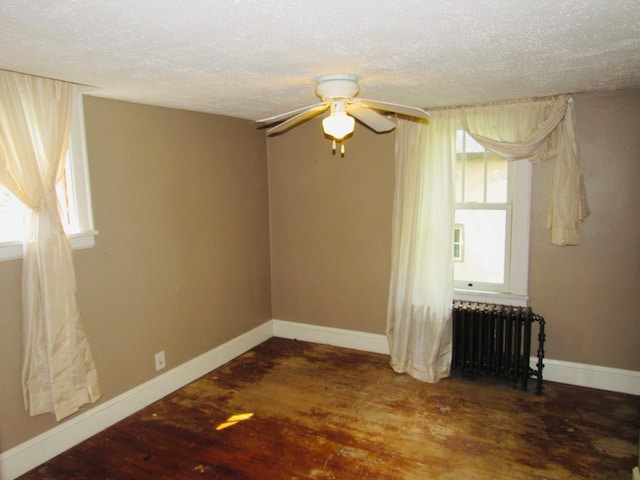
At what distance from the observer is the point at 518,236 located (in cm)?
359

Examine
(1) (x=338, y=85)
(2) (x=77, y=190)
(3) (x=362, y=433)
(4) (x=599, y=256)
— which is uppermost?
(1) (x=338, y=85)

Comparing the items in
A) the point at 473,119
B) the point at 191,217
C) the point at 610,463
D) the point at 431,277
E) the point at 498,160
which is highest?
the point at 473,119

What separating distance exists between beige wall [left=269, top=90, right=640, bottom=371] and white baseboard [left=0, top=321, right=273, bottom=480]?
98 centimetres

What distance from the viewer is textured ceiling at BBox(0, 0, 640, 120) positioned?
5.04ft

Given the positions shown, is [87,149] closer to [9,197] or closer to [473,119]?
[9,197]

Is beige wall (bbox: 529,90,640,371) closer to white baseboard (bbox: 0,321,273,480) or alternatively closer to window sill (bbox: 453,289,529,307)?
window sill (bbox: 453,289,529,307)

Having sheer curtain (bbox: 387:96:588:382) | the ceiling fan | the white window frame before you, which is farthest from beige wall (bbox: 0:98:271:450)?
the white window frame

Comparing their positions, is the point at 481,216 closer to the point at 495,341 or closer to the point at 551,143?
the point at 551,143

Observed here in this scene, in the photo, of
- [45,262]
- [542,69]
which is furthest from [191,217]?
[542,69]

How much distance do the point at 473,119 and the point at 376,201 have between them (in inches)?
44.2

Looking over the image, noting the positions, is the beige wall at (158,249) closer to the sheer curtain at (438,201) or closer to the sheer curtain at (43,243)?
the sheer curtain at (43,243)

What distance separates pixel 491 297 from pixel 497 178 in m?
1.03

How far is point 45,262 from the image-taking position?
8.34 ft

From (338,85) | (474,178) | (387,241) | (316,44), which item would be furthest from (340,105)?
(387,241)
